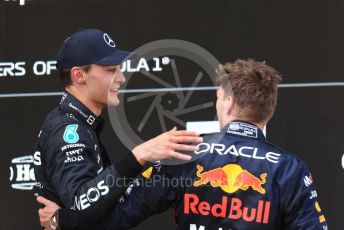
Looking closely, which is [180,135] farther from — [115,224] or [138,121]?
[138,121]

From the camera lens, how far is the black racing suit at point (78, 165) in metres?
2.06

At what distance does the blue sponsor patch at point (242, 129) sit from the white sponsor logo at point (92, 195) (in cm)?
43

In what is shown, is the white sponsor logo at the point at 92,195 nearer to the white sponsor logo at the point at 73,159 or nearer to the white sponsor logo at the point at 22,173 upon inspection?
the white sponsor logo at the point at 73,159

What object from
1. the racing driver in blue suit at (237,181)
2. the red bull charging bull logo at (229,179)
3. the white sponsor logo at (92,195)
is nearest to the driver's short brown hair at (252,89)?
the racing driver in blue suit at (237,181)

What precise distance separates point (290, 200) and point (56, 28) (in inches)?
83.8

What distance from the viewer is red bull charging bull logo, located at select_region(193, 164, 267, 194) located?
2.04 m

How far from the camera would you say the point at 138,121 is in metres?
3.55

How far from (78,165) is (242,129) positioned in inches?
21.3

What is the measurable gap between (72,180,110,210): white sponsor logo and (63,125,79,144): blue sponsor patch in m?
0.21

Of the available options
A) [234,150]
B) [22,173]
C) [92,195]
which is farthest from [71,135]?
[22,173]

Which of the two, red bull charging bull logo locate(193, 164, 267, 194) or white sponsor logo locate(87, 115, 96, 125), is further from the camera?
white sponsor logo locate(87, 115, 96, 125)

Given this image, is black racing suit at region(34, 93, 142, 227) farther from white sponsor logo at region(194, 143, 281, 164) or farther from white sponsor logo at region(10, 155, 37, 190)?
white sponsor logo at region(10, 155, 37, 190)

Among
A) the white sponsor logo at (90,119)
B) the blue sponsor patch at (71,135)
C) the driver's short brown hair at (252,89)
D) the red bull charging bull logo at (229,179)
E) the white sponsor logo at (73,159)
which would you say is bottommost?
the red bull charging bull logo at (229,179)

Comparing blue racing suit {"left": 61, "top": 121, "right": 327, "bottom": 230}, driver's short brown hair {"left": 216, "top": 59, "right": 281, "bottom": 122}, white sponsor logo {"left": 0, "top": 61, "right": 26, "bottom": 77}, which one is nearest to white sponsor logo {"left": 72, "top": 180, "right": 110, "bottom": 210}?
blue racing suit {"left": 61, "top": 121, "right": 327, "bottom": 230}
